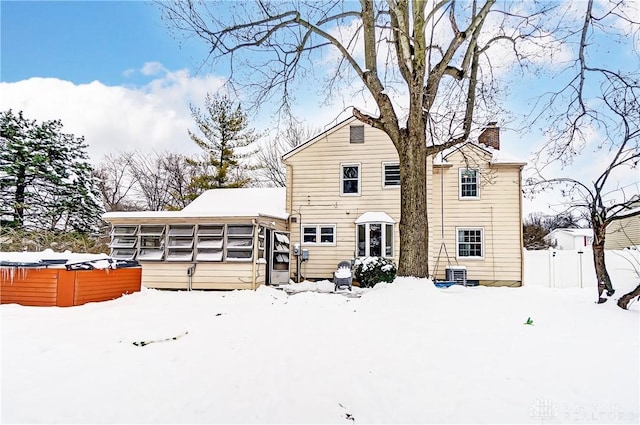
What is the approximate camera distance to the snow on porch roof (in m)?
13.7

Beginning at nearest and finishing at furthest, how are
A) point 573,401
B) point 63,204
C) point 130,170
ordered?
1. point 573,401
2. point 63,204
3. point 130,170

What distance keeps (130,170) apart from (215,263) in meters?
18.9

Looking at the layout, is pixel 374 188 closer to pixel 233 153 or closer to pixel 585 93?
pixel 585 93

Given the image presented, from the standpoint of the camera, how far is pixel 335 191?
1442 centimetres

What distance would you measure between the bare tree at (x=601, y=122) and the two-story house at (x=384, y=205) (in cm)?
575

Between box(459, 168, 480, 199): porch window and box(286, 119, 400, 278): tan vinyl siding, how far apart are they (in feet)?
8.84

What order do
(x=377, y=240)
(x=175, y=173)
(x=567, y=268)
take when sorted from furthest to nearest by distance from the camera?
(x=175, y=173) < (x=567, y=268) < (x=377, y=240)

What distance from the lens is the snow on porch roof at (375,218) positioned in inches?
538

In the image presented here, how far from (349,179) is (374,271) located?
12.4 ft

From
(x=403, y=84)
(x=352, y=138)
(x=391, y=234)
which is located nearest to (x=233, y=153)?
(x=352, y=138)

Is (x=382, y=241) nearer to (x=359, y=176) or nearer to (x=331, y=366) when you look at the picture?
(x=359, y=176)

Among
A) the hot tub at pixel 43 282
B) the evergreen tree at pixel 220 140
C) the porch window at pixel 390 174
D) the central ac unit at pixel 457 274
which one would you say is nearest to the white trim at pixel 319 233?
the porch window at pixel 390 174

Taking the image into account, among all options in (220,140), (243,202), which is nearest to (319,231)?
(243,202)

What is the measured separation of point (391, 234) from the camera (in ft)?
45.4
